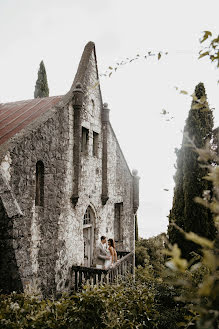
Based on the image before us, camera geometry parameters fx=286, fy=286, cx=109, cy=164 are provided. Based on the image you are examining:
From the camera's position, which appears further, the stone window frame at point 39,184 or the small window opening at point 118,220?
the small window opening at point 118,220

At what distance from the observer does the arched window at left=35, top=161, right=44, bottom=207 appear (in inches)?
299

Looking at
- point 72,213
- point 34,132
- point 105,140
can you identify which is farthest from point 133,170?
point 34,132

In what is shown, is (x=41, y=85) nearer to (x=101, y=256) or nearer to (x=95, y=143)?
(x=95, y=143)

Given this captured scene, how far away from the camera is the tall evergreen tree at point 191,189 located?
973 centimetres

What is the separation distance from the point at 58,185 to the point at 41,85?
1354 centimetres

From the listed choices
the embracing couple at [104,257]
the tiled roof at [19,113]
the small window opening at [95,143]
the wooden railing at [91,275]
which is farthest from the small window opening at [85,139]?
the wooden railing at [91,275]

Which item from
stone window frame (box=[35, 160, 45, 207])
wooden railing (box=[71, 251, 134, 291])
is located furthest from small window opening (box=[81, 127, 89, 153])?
wooden railing (box=[71, 251, 134, 291])

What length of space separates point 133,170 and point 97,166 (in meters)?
3.91

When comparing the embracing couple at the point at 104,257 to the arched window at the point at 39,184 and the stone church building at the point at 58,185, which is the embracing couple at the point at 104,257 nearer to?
the stone church building at the point at 58,185

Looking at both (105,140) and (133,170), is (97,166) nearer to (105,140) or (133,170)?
(105,140)

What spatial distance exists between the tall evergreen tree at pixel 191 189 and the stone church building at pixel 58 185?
2.92m

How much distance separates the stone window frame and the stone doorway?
3284 millimetres

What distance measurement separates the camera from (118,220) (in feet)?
44.9

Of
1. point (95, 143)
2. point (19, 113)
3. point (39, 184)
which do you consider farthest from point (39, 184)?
point (95, 143)
